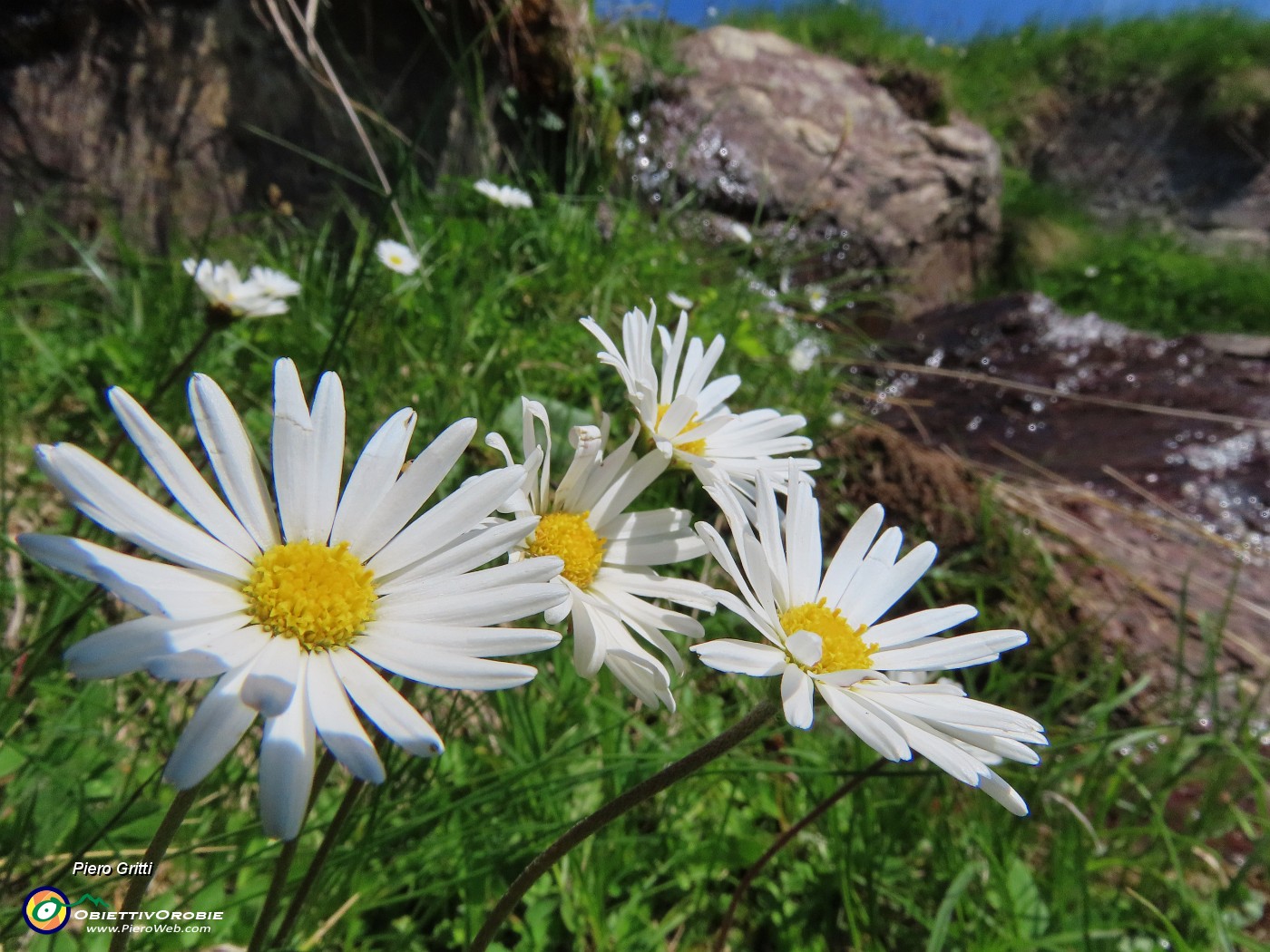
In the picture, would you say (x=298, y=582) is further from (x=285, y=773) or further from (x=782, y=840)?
(x=782, y=840)

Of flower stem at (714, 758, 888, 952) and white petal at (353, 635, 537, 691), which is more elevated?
white petal at (353, 635, 537, 691)

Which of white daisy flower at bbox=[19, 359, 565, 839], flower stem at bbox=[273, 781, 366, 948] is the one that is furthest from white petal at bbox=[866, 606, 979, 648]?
flower stem at bbox=[273, 781, 366, 948]

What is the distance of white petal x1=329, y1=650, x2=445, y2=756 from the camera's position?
1.49ft

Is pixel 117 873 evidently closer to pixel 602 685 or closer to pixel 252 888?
pixel 252 888

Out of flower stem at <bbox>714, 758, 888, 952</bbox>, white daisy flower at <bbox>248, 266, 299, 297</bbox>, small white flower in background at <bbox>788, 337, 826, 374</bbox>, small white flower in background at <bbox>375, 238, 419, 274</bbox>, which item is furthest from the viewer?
small white flower in background at <bbox>788, 337, 826, 374</bbox>

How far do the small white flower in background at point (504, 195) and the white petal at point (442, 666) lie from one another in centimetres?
234

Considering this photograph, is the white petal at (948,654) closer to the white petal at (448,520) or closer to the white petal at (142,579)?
the white petal at (448,520)

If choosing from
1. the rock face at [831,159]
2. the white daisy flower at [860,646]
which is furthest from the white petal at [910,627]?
the rock face at [831,159]

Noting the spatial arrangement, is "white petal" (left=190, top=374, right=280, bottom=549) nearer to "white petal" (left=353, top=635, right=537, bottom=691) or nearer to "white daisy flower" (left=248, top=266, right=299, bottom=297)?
"white petal" (left=353, top=635, right=537, bottom=691)

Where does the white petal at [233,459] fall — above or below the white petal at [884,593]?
below

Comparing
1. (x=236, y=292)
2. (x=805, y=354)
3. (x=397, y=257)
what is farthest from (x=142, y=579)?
(x=805, y=354)

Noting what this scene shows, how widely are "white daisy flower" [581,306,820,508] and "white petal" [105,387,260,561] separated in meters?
0.35

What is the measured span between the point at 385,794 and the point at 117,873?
0.30m

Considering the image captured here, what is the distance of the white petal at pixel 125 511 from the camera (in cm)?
46
